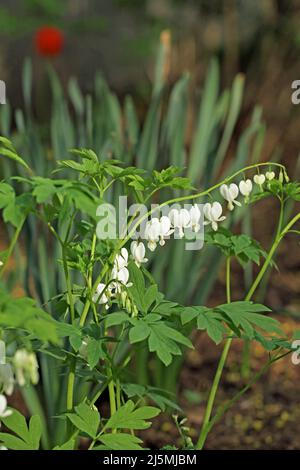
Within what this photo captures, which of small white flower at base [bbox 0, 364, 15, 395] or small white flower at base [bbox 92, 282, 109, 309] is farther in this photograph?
small white flower at base [bbox 92, 282, 109, 309]

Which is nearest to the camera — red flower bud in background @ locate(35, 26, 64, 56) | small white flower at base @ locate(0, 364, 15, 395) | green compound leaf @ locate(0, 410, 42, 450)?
small white flower at base @ locate(0, 364, 15, 395)

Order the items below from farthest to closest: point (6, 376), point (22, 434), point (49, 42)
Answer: point (49, 42), point (22, 434), point (6, 376)

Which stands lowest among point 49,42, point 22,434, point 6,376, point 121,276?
point 22,434

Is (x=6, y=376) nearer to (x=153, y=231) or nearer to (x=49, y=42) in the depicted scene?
(x=153, y=231)

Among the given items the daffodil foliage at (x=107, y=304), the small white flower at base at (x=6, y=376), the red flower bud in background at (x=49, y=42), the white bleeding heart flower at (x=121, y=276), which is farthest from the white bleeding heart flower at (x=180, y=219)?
the red flower bud in background at (x=49, y=42)

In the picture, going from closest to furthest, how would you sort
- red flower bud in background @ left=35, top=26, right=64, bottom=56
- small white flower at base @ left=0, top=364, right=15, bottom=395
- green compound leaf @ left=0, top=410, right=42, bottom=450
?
small white flower at base @ left=0, top=364, right=15, bottom=395 < green compound leaf @ left=0, top=410, right=42, bottom=450 < red flower bud in background @ left=35, top=26, right=64, bottom=56

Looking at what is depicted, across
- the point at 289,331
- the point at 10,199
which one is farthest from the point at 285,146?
the point at 10,199

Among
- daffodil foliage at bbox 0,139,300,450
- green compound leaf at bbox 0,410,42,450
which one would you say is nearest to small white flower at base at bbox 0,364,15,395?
A: daffodil foliage at bbox 0,139,300,450

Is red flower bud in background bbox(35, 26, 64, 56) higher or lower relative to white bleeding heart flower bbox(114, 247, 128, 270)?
higher

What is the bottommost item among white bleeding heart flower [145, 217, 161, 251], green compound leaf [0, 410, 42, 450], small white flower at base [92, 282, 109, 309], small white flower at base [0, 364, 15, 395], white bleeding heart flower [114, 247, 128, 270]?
green compound leaf [0, 410, 42, 450]

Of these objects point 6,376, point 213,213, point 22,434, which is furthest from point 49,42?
point 6,376

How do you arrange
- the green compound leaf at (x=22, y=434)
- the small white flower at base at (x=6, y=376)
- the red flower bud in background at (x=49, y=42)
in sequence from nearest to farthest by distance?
the small white flower at base at (x=6, y=376) < the green compound leaf at (x=22, y=434) < the red flower bud in background at (x=49, y=42)

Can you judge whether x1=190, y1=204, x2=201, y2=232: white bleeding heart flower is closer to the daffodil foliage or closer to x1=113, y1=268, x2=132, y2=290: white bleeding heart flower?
the daffodil foliage

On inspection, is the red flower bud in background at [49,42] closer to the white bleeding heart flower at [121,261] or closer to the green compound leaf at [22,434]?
the white bleeding heart flower at [121,261]
